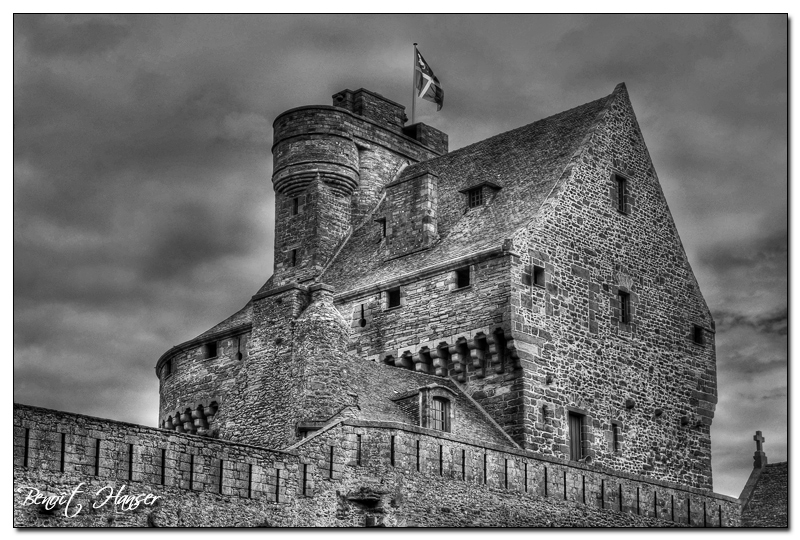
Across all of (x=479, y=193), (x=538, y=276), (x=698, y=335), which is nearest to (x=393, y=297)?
(x=479, y=193)

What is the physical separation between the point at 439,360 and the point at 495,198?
19.2ft

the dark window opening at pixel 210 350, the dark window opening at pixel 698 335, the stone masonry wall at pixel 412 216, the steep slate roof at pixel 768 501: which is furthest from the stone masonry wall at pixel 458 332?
the steep slate roof at pixel 768 501

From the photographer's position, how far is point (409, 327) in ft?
149

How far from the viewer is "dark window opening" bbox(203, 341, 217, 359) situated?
50.2 metres

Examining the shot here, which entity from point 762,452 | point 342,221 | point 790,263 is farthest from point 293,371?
point 762,452

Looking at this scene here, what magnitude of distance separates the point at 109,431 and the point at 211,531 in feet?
8.99

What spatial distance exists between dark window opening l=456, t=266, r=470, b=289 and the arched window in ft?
15.6

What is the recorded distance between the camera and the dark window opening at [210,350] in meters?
50.2

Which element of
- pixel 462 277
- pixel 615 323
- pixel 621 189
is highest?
pixel 621 189

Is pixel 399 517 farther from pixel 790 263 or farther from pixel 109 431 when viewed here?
pixel 790 263

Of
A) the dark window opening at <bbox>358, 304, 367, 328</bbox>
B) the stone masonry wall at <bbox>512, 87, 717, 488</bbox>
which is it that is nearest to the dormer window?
the stone masonry wall at <bbox>512, 87, 717, 488</bbox>

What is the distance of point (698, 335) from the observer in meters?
48.5

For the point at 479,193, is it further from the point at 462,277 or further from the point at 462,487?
the point at 462,487

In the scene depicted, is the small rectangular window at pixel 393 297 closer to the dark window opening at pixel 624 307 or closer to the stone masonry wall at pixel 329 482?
the dark window opening at pixel 624 307
